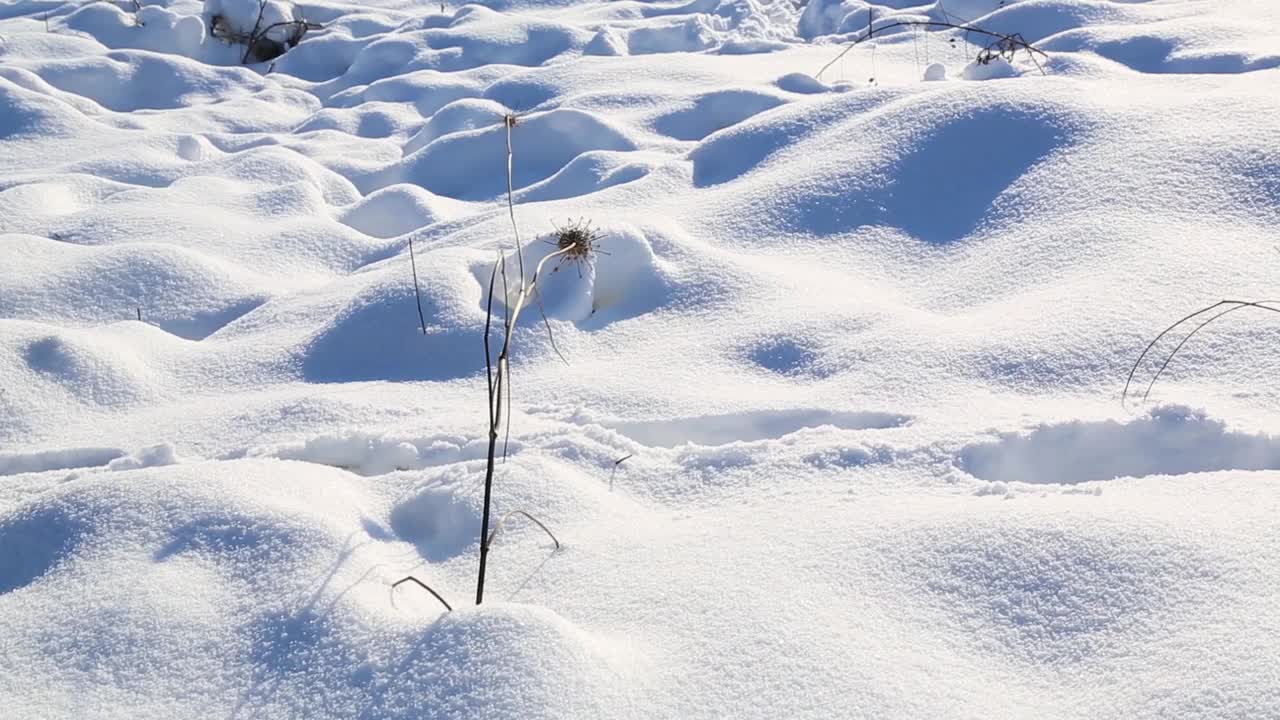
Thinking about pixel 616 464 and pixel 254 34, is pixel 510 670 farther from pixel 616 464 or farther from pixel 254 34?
pixel 254 34

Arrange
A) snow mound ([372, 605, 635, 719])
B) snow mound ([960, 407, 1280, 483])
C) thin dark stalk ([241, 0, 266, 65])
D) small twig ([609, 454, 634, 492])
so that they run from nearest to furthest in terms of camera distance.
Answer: snow mound ([372, 605, 635, 719])
snow mound ([960, 407, 1280, 483])
small twig ([609, 454, 634, 492])
thin dark stalk ([241, 0, 266, 65])

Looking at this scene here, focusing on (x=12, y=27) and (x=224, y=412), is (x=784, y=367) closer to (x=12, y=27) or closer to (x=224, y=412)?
(x=224, y=412)

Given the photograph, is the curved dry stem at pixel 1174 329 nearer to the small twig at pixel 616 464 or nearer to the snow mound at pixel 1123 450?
the snow mound at pixel 1123 450

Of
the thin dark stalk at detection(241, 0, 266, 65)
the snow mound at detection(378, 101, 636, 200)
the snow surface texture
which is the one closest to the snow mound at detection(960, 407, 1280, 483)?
the snow surface texture

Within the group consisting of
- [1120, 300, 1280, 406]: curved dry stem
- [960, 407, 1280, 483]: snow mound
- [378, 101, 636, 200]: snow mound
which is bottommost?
[378, 101, 636, 200]: snow mound

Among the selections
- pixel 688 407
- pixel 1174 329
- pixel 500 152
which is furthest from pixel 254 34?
pixel 1174 329

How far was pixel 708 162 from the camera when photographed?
2881mm

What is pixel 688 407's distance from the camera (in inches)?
72.2

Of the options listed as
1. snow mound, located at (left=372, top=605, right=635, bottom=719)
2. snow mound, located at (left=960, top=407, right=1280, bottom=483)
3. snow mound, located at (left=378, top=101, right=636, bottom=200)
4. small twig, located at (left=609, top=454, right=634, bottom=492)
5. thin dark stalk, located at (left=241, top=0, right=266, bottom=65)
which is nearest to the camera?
snow mound, located at (left=372, top=605, right=635, bottom=719)

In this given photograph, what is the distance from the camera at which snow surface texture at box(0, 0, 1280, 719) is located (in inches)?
48.4

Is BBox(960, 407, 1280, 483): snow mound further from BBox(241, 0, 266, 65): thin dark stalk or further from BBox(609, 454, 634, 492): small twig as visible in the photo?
BBox(241, 0, 266, 65): thin dark stalk

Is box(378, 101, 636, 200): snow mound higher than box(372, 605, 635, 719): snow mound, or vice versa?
box(372, 605, 635, 719): snow mound

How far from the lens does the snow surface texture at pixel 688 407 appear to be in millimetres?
1230

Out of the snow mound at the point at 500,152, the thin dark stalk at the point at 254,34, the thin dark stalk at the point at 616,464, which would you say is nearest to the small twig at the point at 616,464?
the thin dark stalk at the point at 616,464
